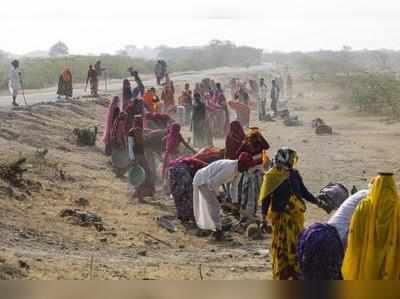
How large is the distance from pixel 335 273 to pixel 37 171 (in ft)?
27.1

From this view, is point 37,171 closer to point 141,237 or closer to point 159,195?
point 159,195

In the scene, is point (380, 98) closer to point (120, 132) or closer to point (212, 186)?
point (120, 132)

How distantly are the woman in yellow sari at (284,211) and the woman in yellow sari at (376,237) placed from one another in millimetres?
877

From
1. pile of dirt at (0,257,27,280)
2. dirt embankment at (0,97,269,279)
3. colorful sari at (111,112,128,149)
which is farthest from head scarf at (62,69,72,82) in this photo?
pile of dirt at (0,257,27,280)

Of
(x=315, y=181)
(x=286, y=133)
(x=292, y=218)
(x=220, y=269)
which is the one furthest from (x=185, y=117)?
(x=292, y=218)

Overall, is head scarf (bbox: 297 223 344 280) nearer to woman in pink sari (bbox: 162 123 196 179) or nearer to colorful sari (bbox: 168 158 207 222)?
colorful sari (bbox: 168 158 207 222)

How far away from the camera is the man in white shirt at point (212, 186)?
29.5 ft

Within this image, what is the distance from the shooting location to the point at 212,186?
9.17 m

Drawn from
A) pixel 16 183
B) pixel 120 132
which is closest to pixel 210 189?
pixel 16 183

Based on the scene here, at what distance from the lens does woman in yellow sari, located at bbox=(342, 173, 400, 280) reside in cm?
Result: 529

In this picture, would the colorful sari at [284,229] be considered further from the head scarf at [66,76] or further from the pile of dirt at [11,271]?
the head scarf at [66,76]

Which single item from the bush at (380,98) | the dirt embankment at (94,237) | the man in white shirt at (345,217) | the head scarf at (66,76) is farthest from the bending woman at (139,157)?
the bush at (380,98)

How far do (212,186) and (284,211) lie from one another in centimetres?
287

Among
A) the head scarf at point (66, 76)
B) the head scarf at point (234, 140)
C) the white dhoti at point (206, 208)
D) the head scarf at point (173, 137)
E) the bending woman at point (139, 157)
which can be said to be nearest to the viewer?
the white dhoti at point (206, 208)
